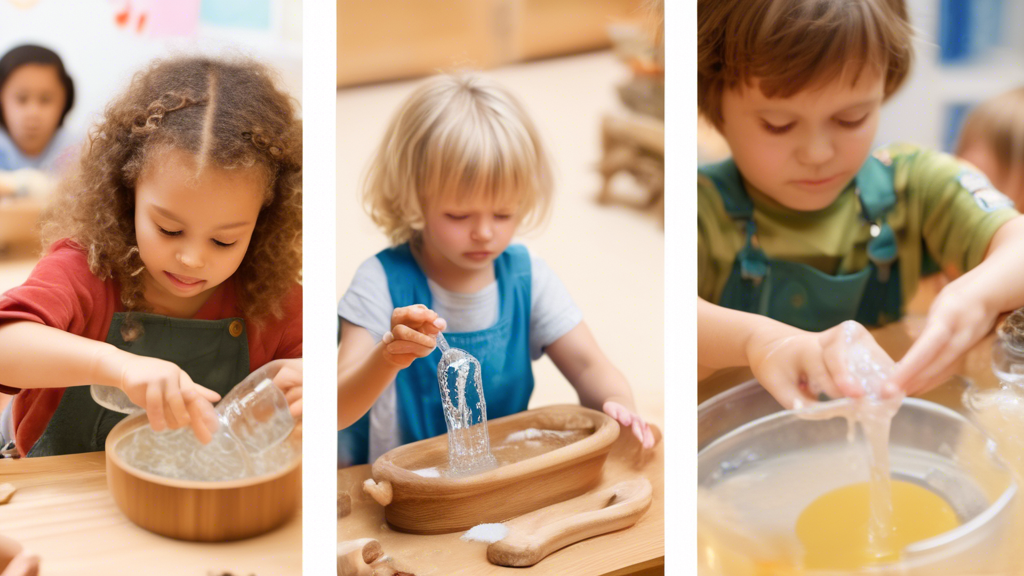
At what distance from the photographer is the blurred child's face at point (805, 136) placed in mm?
1023

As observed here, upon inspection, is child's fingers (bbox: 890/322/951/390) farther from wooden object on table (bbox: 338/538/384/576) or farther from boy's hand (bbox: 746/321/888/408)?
wooden object on table (bbox: 338/538/384/576)

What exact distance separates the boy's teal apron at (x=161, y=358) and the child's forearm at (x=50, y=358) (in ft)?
0.10

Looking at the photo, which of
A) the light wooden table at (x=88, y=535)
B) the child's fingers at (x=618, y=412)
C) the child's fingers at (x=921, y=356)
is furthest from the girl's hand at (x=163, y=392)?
the child's fingers at (x=921, y=356)

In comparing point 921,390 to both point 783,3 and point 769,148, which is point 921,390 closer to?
point 769,148

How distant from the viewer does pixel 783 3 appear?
1010 mm

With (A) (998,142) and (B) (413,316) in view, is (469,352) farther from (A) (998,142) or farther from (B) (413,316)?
(A) (998,142)

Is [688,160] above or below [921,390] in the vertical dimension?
above

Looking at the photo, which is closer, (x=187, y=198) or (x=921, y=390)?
(x=187, y=198)

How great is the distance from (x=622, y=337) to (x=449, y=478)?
0.91ft

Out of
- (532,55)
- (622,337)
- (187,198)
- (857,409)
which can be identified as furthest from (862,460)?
(187,198)

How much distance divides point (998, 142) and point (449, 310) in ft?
2.30

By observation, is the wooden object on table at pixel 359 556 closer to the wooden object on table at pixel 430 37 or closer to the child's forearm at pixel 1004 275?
the wooden object on table at pixel 430 37

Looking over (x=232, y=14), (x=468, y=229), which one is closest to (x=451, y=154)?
(x=468, y=229)

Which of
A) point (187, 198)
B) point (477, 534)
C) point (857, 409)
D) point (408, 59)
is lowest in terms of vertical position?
point (477, 534)
